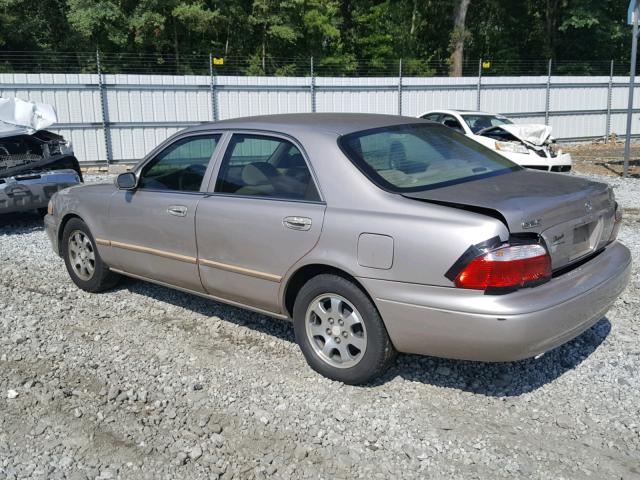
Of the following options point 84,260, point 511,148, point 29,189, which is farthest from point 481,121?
point 84,260

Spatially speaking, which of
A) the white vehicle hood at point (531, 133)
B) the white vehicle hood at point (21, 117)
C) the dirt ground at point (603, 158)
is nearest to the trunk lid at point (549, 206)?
the white vehicle hood at point (21, 117)

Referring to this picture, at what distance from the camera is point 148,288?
6.12 m

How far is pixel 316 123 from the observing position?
439cm

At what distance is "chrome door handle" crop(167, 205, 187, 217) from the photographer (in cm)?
470

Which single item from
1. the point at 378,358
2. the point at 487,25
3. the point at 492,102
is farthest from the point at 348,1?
the point at 378,358

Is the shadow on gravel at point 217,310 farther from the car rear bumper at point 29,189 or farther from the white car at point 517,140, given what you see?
the white car at point 517,140

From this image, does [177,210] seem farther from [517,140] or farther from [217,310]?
[517,140]

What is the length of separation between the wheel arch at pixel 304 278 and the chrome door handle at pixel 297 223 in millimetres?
233

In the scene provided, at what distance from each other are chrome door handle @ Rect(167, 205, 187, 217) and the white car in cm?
795

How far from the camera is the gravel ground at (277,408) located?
3.20 metres

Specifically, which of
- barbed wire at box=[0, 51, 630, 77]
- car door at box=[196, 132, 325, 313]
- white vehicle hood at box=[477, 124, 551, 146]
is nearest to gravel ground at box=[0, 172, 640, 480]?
car door at box=[196, 132, 325, 313]

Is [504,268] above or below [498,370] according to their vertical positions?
above

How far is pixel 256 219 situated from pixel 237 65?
23.8 m

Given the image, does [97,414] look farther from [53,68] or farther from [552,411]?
[53,68]
